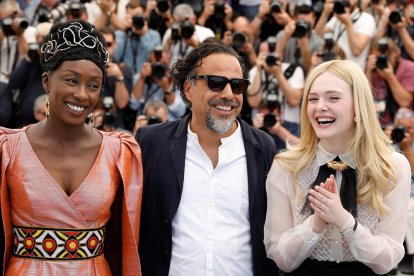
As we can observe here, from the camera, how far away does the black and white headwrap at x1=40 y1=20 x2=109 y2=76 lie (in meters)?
3.59

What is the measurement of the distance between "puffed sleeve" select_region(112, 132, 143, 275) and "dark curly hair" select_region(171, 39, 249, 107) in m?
0.59

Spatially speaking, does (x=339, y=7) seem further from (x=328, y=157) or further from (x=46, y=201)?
(x=46, y=201)

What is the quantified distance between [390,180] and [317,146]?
398mm

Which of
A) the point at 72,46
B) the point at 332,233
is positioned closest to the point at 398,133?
the point at 332,233

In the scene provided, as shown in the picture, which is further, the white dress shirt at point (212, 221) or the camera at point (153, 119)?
the camera at point (153, 119)

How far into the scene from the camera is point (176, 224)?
12.9 ft

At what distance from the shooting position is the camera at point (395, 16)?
7.43 metres

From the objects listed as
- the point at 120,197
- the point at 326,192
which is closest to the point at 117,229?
the point at 120,197

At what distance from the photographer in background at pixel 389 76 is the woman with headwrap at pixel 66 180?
3805 mm

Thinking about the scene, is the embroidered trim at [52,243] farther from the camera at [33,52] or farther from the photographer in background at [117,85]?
the camera at [33,52]

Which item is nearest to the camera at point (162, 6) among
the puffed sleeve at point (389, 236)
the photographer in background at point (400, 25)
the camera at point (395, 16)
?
the photographer in background at point (400, 25)

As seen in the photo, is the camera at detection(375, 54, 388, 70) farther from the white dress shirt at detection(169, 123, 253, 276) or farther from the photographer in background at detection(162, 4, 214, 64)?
the white dress shirt at detection(169, 123, 253, 276)

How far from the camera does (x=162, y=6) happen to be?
27.5 ft

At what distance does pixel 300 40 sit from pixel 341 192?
4139mm
